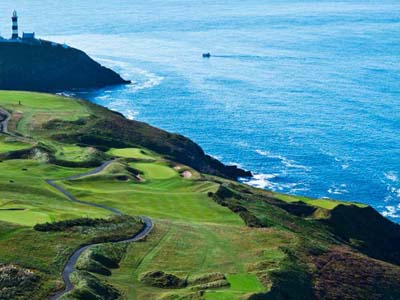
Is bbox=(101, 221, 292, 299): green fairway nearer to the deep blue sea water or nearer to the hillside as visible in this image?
the hillside

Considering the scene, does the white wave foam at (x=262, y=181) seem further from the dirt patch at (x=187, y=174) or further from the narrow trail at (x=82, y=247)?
the narrow trail at (x=82, y=247)

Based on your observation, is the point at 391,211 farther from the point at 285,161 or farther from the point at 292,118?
the point at 292,118

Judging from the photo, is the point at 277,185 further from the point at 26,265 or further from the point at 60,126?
the point at 26,265

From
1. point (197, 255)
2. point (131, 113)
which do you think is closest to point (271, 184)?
point (131, 113)

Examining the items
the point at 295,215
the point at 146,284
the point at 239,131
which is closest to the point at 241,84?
the point at 239,131

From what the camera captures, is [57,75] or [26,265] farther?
[57,75]

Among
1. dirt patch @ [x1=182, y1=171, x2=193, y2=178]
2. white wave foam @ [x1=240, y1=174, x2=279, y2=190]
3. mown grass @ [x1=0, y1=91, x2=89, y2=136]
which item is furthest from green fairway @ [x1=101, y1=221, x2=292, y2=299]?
mown grass @ [x1=0, y1=91, x2=89, y2=136]
